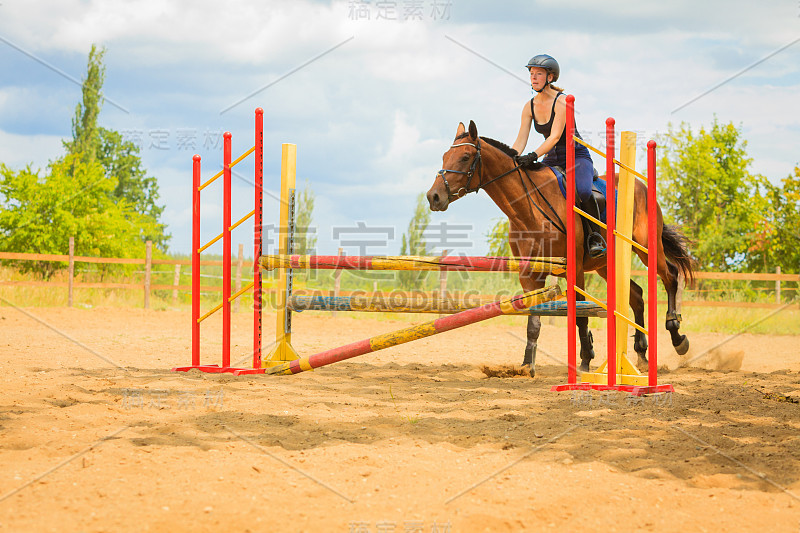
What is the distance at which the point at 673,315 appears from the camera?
6.71 metres

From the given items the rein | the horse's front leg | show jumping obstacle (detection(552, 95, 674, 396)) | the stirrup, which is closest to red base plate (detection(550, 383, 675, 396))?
show jumping obstacle (detection(552, 95, 674, 396))

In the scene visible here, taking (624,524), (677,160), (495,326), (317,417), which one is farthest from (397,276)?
(624,524)

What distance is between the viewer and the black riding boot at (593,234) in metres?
A: 6.04

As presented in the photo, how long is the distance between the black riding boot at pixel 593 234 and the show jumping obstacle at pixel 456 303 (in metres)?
0.53

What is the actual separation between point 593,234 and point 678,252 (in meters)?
1.98

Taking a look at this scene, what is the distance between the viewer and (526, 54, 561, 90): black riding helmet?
20.1ft

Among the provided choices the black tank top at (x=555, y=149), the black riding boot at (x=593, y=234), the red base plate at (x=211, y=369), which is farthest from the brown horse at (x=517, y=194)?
the red base plate at (x=211, y=369)

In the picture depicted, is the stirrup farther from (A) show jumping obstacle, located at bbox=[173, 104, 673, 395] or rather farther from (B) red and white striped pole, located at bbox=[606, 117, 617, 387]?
(B) red and white striped pole, located at bbox=[606, 117, 617, 387]

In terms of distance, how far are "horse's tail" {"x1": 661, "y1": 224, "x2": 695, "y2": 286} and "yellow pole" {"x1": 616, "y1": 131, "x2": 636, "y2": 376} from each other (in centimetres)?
230

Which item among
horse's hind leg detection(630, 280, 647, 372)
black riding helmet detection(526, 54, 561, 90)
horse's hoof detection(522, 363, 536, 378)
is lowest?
horse's hoof detection(522, 363, 536, 378)

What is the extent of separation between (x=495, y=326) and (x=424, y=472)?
10389 mm

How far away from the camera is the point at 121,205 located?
23.8 meters

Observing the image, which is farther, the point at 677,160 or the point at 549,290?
the point at 677,160

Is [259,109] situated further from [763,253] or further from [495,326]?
[763,253]
